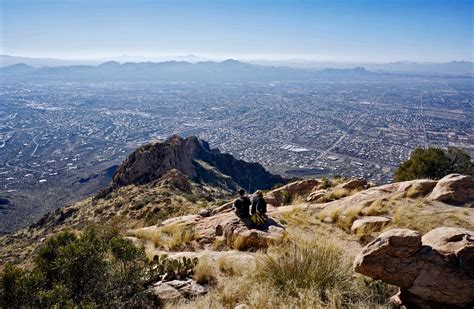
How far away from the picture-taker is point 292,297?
5.67 meters

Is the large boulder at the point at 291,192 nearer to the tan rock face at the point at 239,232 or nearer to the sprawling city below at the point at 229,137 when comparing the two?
the tan rock face at the point at 239,232

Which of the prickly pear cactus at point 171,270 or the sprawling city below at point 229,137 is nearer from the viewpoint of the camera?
the prickly pear cactus at point 171,270

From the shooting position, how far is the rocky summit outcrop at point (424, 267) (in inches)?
217

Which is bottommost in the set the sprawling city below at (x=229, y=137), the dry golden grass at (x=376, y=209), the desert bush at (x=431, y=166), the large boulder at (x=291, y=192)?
the sprawling city below at (x=229, y=137)

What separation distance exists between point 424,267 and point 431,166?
17.3 meters

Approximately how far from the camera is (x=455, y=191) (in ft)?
39.2

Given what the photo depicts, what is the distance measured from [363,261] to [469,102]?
8982 inches

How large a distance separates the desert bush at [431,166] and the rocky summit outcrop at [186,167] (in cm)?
2470

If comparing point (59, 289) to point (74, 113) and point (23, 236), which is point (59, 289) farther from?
point (74, 113)

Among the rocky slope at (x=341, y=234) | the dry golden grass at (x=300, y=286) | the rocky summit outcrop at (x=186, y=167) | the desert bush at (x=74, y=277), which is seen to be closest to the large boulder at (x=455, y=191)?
the rocky slope at (x=341, y=234)

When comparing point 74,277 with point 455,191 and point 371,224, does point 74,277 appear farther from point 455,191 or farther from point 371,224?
point 455,191

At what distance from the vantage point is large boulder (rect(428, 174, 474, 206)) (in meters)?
11.7

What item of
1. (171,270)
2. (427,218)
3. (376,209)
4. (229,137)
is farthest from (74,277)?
(229,137)

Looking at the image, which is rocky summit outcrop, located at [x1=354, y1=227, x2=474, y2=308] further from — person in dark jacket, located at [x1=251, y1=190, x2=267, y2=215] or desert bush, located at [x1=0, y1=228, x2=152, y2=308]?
person in dark jacket, located at [x1=251, y1=190, x2=267, y2=215]
